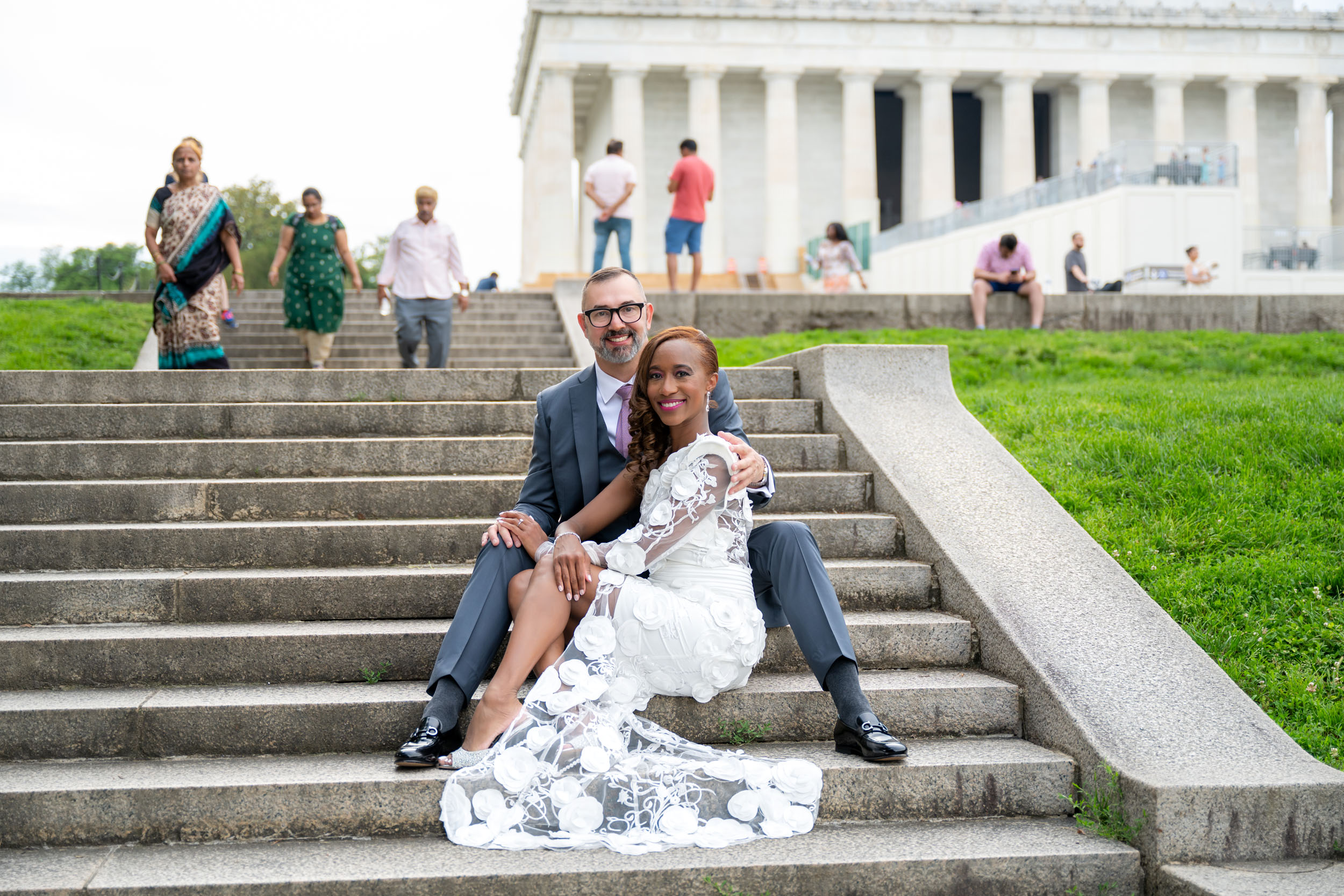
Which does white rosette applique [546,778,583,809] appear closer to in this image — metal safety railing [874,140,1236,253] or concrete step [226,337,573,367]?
concrete step [226,337,573,367]

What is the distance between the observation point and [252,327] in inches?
515

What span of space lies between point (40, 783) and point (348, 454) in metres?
2.63

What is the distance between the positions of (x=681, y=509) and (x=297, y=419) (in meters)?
3.48

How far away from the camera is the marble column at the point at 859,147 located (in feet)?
124

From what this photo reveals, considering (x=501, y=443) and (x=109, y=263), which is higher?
(x=109, y=263)

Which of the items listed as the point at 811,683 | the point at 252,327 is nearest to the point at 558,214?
the point at 252,327

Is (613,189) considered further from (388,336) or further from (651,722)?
(651,722)

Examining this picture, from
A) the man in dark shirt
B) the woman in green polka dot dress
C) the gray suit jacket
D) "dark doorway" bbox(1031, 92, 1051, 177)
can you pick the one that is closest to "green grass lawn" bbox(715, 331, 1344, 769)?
the gray suit jacket

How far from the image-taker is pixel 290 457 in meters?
6.02

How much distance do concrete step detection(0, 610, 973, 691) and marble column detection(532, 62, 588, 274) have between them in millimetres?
32477

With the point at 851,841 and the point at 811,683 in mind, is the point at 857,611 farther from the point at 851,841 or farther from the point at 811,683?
the point at 851,841

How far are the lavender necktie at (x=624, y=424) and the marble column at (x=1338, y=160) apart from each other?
4466 centimetres

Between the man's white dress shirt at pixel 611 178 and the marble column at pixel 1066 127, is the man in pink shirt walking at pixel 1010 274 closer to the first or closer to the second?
the man's white dress shirt at pixel 611 178

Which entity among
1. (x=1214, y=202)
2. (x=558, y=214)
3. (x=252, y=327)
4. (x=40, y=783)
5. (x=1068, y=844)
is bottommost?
(x=1068, y=844)
